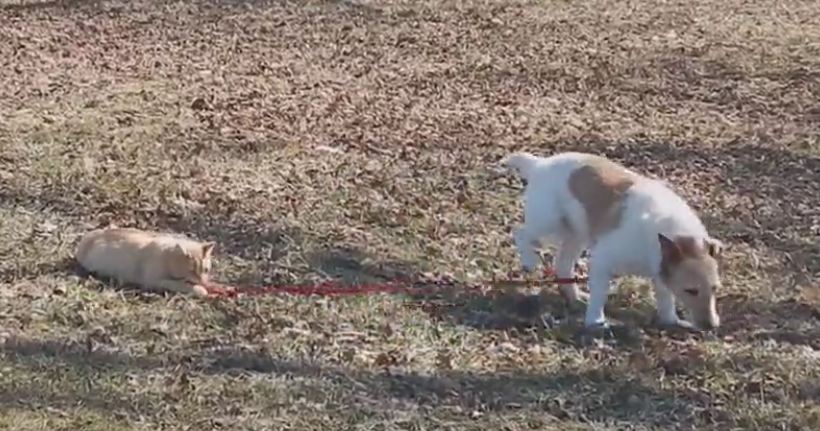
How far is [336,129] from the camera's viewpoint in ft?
33.3

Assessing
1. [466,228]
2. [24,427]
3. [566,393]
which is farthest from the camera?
[466,228]

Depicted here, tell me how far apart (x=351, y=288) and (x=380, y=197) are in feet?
5.68

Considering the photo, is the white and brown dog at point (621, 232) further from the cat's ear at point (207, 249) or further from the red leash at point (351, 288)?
the cat's ear at point (207, 249)

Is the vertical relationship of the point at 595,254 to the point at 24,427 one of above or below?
above

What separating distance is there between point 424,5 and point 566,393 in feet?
37.1

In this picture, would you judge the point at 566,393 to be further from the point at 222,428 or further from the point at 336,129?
the point at 336,129

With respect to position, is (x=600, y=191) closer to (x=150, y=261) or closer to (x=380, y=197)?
(x=150, y=261)

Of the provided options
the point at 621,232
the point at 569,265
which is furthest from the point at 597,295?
the point at 569,265

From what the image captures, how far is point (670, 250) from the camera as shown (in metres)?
5.75

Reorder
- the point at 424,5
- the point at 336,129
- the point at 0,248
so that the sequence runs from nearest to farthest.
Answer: the point at 0,248 → the point at 336,129 → the point at 424,5

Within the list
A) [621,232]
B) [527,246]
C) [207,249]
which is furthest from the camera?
[527,246]

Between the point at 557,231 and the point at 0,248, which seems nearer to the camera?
the point at 557,231

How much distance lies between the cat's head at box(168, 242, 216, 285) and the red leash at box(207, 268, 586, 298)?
0.25 feet

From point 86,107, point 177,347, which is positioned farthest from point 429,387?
point 86,107
